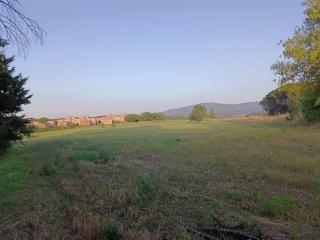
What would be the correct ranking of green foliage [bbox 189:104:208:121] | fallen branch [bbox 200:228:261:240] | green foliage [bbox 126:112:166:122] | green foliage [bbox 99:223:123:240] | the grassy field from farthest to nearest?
green foliage [bbox 126:112:166:122]
green foliage [bbox 189:104:208:121]
the grassy field
green foliage [bbox 99:223:123:240]
fallen branch [bbox 200:228:261:240]

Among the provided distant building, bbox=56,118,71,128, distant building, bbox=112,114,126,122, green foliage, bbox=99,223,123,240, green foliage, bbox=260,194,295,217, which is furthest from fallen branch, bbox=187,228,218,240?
distant building, bbox=112,114,126,122

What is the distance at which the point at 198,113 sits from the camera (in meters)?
96.9

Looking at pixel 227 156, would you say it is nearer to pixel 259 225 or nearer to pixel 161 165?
pixel 161 165

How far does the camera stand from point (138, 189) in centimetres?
946

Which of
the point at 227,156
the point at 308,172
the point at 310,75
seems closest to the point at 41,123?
the point at 310,75

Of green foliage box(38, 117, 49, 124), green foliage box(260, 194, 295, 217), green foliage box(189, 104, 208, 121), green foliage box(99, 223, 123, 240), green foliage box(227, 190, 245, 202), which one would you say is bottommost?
green foliage box(260, 194, 295, 217)

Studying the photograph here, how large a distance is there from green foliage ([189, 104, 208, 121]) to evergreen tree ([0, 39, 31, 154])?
75.2 meters

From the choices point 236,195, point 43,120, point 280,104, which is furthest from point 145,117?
point 236,195

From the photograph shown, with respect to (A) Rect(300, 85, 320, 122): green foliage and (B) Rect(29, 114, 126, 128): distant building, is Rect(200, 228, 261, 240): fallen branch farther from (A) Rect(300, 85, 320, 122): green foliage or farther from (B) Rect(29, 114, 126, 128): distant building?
(B) Rect(29, 114, 126, 128): distant building

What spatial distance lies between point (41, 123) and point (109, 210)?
72594mm

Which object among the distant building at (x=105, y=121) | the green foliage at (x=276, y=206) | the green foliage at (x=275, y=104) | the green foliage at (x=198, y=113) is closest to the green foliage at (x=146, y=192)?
the green foliage at (x=276, y=206)

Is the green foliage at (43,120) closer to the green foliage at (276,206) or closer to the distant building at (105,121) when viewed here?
the distant building at (105,121)

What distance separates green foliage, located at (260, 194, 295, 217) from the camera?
25.5 ft

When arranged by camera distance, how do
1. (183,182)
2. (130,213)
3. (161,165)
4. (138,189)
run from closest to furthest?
(130,213)
(138,189)
(183,182)
(161,165)
